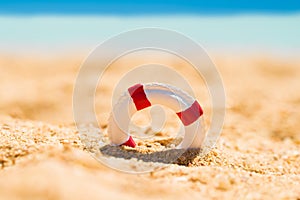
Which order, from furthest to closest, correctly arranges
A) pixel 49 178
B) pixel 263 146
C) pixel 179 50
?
pixel 179 50
pixel 263 146
pixel 49 178

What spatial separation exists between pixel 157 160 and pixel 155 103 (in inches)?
15.6

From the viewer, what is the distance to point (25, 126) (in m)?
3.27

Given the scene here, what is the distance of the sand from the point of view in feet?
6.31

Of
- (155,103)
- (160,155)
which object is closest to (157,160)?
(160,155)

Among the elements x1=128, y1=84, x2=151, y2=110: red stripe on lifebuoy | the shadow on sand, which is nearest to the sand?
the shadow on sand

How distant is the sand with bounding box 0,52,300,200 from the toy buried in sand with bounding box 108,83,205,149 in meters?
0.18

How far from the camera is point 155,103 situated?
109 inches

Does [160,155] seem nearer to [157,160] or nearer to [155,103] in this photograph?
[157,160]

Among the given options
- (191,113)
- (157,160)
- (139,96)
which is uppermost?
Result: (139,96)

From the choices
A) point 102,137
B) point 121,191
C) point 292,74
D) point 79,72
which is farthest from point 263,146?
point 292,74

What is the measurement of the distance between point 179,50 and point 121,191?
333 inches

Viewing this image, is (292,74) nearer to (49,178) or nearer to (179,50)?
(179,50)

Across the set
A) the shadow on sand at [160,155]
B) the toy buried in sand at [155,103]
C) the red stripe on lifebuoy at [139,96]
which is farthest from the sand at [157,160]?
the red stripe on lifebuoy at [139,96]

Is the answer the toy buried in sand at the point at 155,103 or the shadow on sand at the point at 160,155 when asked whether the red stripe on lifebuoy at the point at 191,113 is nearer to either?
the toy buried in sand at the point at 155,103
